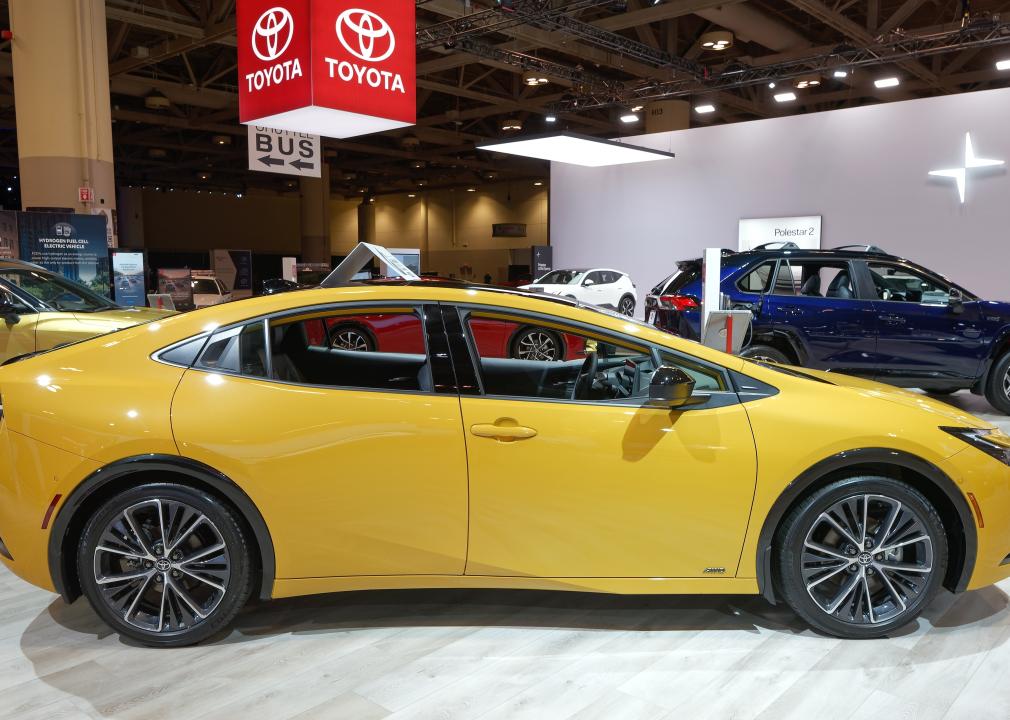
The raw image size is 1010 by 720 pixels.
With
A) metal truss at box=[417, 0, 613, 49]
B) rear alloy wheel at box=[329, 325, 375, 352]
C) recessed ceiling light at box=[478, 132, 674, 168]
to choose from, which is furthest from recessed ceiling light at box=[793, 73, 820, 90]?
rear alloy wheel at box=[329, 325, 375, 352]

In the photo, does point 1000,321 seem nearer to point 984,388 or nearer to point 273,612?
point 984,388

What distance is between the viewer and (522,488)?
2689 millimetres

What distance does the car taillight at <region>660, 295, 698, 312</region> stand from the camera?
7.37 metres

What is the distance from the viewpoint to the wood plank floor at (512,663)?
2463 mm

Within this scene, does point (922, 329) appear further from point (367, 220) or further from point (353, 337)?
point (367, 220)

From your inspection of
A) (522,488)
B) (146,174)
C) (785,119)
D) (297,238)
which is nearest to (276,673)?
(522,488)

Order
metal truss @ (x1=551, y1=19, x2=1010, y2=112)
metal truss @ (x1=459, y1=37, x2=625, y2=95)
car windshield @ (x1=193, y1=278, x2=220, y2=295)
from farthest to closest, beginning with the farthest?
car windshield @ (x1=193, y1=278, x2=220, y2=295) < metal truss @ (x1=459, y1=37, x2=625, y2=95) < metal truss @ (x1=551, y1=19, x2=1010, y2=112)

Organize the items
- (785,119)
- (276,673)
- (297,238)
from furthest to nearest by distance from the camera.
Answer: (297,238) < (785,119) < (276,673)

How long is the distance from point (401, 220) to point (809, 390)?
130 feet

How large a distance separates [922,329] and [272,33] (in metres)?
6.84

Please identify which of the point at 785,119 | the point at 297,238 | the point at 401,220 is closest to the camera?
the point at 785,119

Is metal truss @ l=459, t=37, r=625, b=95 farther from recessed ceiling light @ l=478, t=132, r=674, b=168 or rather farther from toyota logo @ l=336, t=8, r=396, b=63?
toyota logo @ l=336, t=8, r=396, b=63

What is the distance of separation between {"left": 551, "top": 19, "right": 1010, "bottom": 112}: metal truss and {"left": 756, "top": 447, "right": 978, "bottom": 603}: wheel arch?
1291cm

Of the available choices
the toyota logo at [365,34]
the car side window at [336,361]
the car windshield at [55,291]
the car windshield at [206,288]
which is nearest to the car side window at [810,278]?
the toyota logo at [365,34]
